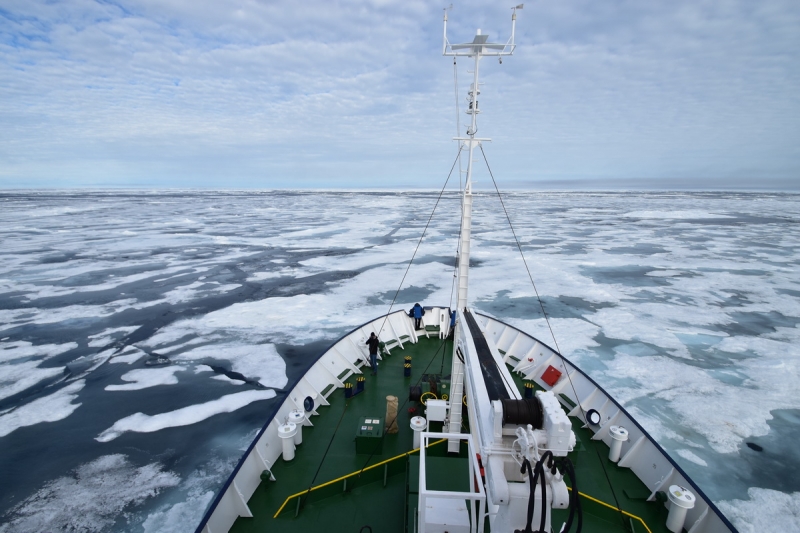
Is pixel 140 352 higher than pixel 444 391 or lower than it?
lower

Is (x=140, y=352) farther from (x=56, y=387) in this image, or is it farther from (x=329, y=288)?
(x=329, y=288)

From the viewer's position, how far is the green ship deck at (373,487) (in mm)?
4320

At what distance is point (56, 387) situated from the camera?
9234 mm

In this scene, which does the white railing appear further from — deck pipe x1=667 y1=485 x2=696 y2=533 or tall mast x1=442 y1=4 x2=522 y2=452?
deck pipe x1=667 y1=485 x2=696 y2=533

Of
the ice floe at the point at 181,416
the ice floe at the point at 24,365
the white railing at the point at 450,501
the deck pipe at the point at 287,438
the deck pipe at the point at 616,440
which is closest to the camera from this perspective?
the white railing at the point at 450,501

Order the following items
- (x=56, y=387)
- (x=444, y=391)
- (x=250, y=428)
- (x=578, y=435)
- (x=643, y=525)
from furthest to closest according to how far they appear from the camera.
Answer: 1. (x=56, y=387)
2. (x=250, y=428)
3. (x=444, y=391)
4. (x=578, y=435)
5. (x=643, y=525)

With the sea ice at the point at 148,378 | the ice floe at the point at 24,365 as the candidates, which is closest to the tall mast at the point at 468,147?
the sea ice at the point at 148,378

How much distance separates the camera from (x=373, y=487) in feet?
15.9

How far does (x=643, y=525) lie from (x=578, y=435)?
1658mm

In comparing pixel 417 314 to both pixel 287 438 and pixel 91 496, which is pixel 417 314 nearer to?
pixel 287 438

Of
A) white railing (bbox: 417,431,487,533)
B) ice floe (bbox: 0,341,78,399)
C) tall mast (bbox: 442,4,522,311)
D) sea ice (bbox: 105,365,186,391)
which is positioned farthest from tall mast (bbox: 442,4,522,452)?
ice floe (bbox: 0,341,78,399)

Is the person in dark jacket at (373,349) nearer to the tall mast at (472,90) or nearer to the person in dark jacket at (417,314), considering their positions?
the person in dark jacket at (417,314)

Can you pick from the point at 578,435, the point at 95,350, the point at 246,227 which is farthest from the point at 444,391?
the point at 246,227

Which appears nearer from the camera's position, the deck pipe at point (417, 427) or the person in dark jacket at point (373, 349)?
the deck pipe at point (417, 427)
